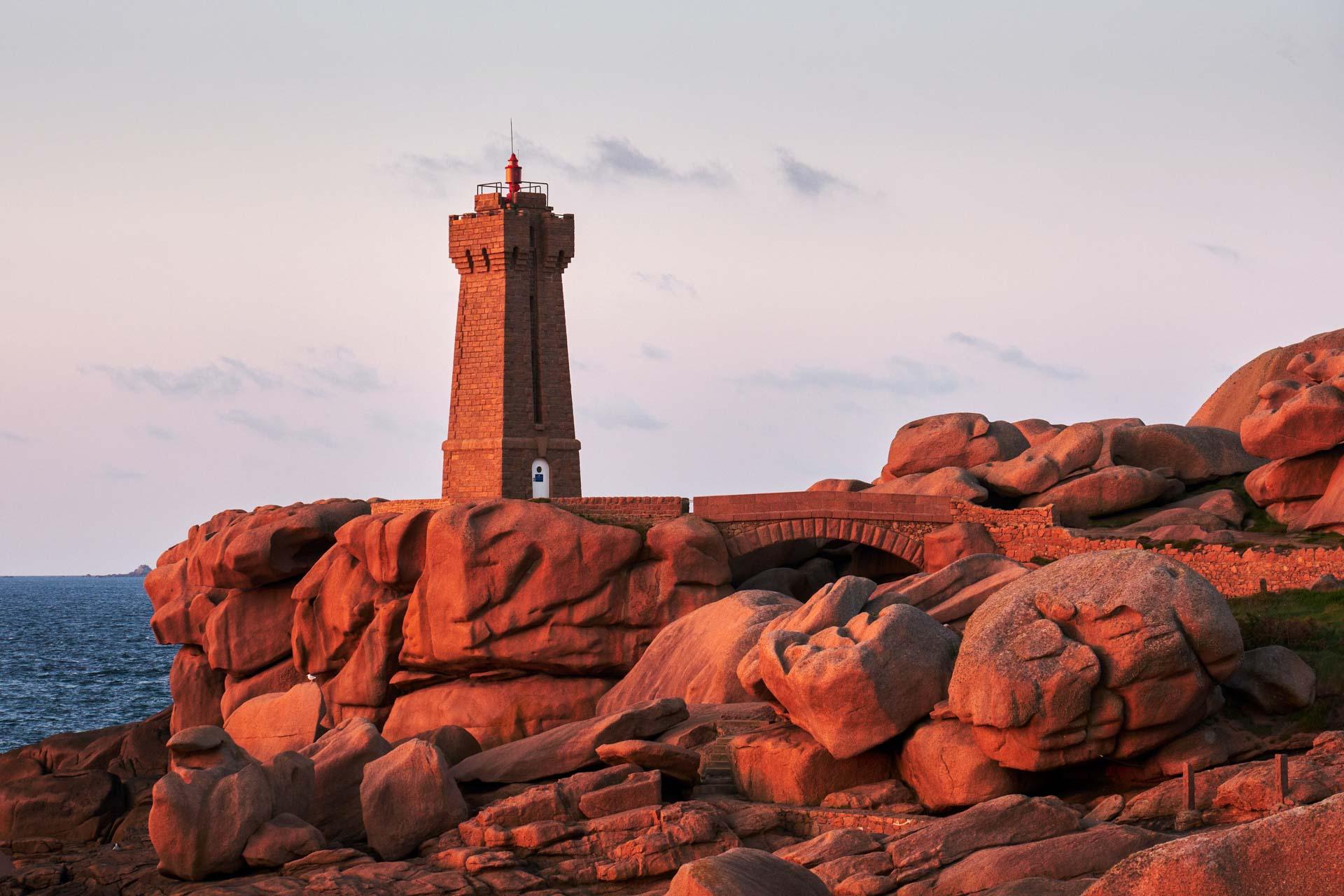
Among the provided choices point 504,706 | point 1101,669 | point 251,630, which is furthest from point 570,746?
point 251,630

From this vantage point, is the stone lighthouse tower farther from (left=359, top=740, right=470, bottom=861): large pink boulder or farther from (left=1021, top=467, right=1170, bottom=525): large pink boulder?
(left=359, top=740, right=470, bottom=861): large pink boulder

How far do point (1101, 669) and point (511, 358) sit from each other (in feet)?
94.6

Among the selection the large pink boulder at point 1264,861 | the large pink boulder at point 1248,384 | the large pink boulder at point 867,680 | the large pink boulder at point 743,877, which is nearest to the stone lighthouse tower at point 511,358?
the large pink boulder at point 1248,384

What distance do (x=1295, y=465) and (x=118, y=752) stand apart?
109ft

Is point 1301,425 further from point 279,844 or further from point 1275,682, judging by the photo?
point 279,844

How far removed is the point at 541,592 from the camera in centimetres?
3672

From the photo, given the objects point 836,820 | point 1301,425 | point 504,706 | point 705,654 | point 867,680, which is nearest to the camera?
point 836,820

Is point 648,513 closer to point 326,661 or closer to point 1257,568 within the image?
point 326,661

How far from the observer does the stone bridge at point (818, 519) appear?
39.3 metres

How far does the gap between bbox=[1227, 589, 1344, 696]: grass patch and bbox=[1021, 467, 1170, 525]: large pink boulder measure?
11134 millimetres

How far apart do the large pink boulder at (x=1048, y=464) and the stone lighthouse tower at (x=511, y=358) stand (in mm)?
13439

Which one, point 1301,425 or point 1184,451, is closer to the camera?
point 1301,425

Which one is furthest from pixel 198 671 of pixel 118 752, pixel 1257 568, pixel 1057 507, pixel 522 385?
pixel 1257 568

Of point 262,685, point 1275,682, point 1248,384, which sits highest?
point 1248,384
